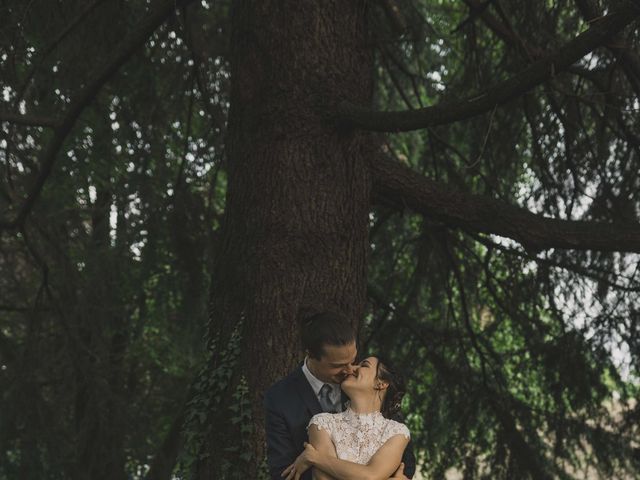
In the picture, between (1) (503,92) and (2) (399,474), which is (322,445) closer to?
(2) (399,474)

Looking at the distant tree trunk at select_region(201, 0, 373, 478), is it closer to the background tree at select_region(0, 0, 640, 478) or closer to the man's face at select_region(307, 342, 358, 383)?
the background tree at select_region(0, 0, 640, 478)

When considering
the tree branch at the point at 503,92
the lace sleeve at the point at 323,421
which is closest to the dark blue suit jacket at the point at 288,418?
the lace sleeve at the point at 323,421

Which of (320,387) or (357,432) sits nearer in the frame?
(357,432)

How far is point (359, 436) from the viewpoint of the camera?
3439mm

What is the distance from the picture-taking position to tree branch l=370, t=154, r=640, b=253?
4910mm

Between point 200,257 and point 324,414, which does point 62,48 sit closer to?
point 200,257

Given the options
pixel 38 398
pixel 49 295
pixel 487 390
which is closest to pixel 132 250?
pixel 49 295

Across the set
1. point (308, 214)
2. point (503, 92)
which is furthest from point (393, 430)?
point (308, 214)

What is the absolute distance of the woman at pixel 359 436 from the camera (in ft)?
11.3

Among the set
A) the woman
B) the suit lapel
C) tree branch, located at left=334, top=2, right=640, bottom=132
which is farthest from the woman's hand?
tree branch, located at left=334, top=2, right=640, bottom=132

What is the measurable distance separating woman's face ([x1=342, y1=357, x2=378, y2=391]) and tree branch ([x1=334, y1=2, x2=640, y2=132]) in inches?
58.2

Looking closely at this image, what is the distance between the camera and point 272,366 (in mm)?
4926

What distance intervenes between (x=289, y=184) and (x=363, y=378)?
6.25ft

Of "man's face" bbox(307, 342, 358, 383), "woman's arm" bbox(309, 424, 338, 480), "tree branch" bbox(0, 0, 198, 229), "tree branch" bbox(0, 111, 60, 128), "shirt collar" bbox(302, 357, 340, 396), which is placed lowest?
"woman's arm" bbox(309, 424, 338, 480)
